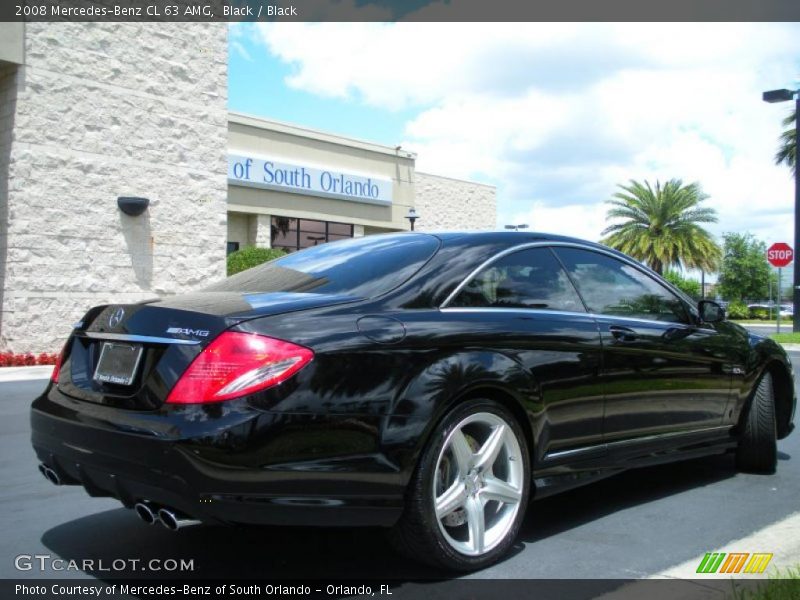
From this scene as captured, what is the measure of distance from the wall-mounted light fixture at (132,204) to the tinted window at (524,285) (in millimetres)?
12972

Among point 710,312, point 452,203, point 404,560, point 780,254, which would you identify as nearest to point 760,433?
point 710,312

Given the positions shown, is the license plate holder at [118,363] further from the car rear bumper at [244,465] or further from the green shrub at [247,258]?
the green shrub at [247,258]

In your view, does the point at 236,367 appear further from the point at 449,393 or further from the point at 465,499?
the point at 465,499

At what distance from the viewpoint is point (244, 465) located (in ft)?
9.62

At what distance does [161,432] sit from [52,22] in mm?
14305

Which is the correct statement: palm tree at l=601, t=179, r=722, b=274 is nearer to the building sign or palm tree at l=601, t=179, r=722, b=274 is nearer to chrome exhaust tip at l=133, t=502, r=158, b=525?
the building sign

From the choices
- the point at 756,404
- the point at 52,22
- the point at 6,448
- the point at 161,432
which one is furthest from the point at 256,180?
the point at 161,432

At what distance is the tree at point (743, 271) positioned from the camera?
196 feet

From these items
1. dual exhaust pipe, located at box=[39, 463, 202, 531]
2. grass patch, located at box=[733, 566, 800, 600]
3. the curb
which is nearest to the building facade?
the curb

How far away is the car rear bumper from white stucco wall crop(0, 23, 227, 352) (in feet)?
41.7

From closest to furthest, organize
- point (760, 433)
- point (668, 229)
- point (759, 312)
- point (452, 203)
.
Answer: point (760, 433) → point (452, 203) → point (668, 229) → point (759, 312)

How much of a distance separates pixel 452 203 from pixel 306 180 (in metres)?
7.62

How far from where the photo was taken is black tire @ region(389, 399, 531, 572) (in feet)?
10.9

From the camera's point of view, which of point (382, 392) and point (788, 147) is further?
point (788, 147)
